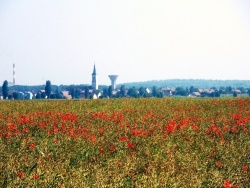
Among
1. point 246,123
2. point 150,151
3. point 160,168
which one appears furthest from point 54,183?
point 246,123

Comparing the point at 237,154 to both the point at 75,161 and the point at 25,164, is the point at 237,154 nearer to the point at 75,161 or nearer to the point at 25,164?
the point at 75,161

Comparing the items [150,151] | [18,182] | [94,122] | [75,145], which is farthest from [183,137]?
[18,182]

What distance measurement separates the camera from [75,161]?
9.24 metres

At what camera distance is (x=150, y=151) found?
9.67 m

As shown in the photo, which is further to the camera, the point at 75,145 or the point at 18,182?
the point at 75,145

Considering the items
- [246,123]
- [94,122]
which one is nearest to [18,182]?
[94,122]

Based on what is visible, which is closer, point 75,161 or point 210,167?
point 210,167

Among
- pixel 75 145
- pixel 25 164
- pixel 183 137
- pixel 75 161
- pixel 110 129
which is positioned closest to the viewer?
pixel 25 164

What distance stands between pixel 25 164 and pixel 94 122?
7.90 meters

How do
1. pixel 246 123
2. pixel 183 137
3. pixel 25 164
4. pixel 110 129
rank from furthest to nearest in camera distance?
pixel 246 123 → pixel 110 129 → pixel 183 137 → pixel 25 164

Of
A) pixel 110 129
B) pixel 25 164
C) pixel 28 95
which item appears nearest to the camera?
pixel 25 164

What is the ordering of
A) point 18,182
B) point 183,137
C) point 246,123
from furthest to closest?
1. point 246,123
2. point 183,137
3. point 18,182

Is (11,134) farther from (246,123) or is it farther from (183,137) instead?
(246,123)

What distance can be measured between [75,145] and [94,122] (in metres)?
5.19
